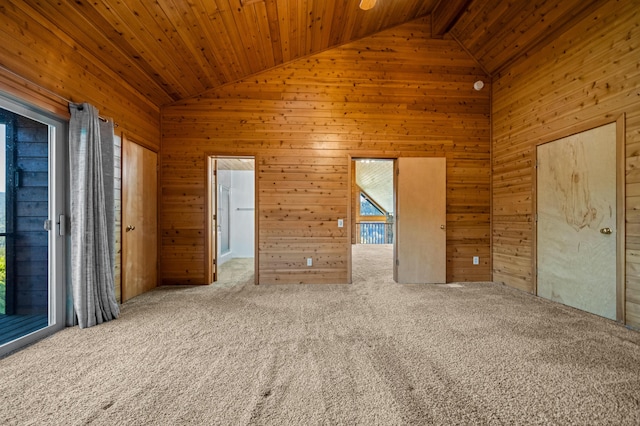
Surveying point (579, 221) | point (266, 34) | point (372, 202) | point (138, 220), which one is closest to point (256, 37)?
point (266, 34)

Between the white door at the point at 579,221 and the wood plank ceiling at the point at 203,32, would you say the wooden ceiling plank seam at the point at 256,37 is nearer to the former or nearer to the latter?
the wood plank ceiling at the point at 203,32

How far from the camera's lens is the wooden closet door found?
310 centimetres

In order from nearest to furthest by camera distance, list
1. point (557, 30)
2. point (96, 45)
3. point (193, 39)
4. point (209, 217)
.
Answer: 1. point (96, 45)
2. point (193, 39)
3. point (557, 30)
4. point (209, 217)

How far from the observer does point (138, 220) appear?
334 cm

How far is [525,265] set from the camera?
3.43m

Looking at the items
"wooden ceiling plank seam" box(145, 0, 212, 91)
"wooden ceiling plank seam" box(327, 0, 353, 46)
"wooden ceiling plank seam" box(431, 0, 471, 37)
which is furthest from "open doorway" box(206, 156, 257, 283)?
"wooden ceiling plank seam" box(431, 0, 471, 37)

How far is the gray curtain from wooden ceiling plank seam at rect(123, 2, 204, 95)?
0.91 meters

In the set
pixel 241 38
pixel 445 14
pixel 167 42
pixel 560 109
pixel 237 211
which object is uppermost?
pixel 445 14

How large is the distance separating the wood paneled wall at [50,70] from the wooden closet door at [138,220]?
0.44 meters

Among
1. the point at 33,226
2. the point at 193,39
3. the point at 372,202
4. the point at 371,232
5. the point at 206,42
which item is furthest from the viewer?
the point at 372,202

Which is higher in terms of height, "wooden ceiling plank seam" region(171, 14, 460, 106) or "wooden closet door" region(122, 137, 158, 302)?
"wooden ceiling plank seam" region(171, 14, 460, 106)

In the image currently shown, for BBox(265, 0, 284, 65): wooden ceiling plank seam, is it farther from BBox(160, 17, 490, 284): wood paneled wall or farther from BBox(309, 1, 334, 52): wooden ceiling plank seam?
BBox(309, 1, 334, 52): wooden ceiling plank seam

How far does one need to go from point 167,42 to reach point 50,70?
41.3 inches

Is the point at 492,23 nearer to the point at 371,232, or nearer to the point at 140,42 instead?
the point at 140,42
